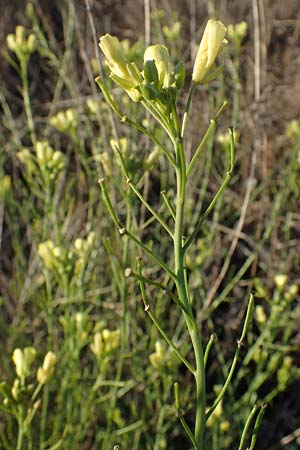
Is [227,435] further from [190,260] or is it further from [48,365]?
[48,365]

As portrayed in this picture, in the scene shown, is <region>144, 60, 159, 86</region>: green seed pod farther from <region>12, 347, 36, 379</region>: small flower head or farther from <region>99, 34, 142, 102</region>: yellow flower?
<region>12, 347, 36, 379</region>: small flower head

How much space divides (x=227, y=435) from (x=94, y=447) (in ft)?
1.36

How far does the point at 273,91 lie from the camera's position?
147 inches

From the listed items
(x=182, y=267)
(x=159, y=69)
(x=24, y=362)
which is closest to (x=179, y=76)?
(x=159, y=69)

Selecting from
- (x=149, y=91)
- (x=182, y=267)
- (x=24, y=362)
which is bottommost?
(x=24, y=362)

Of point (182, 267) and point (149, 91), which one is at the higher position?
point (149, 91)

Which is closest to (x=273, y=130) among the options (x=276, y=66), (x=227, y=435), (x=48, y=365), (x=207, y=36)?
(x=276, y=66)

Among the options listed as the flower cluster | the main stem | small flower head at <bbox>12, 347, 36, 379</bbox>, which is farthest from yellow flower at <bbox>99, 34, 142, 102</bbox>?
small flower head at <bbox>12, 347, 36, 379</bbox>

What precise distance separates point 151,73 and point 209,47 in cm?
10

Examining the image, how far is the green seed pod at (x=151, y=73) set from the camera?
86cm

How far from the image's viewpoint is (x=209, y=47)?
0.90 metres

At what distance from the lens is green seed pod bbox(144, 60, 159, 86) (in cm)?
86

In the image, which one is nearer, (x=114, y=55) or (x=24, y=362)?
(x=114, y=55)

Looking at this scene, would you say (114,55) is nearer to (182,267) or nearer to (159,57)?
(159,57)
